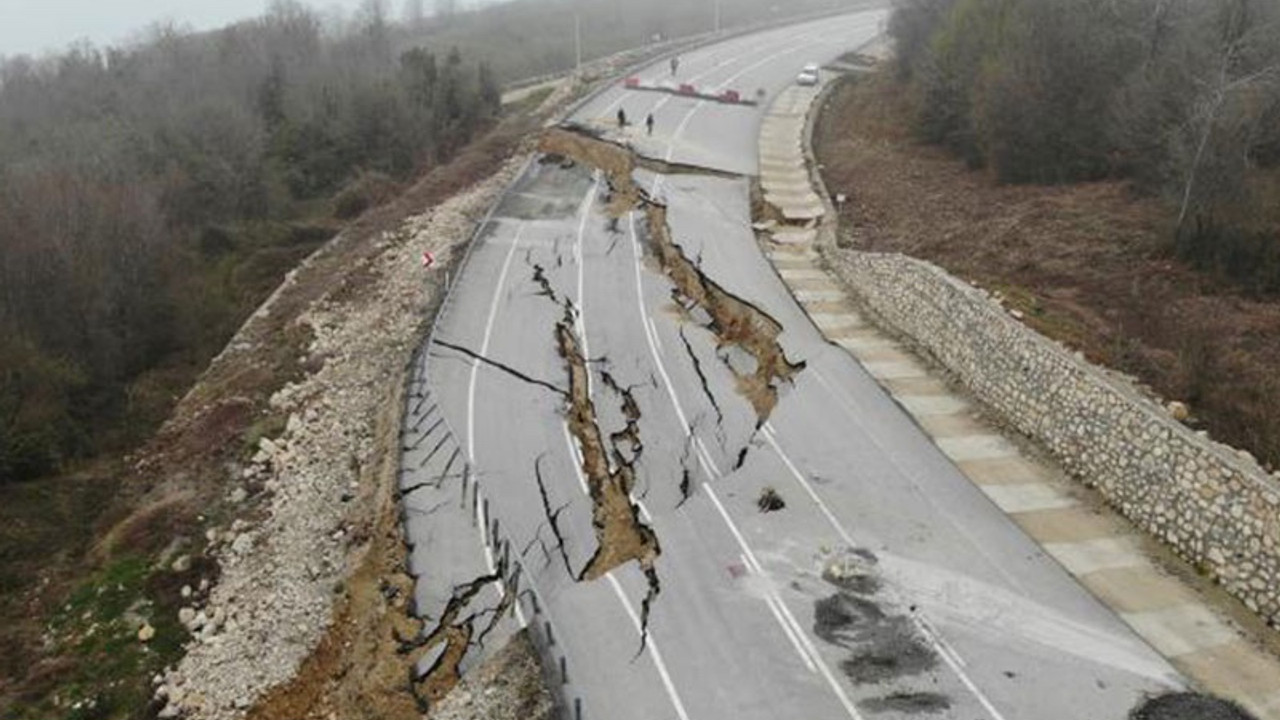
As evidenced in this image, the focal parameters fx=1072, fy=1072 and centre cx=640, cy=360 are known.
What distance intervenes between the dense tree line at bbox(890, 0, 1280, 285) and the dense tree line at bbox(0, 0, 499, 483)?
78.5 ft

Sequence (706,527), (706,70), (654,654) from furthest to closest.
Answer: (706,70), (706,527), (654,654)

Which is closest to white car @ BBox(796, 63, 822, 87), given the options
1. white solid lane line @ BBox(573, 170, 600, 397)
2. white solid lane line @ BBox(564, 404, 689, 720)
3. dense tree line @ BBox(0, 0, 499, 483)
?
dense tree line @ BBox(0, 0, 499, 483)

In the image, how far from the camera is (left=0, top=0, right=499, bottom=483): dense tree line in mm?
27797

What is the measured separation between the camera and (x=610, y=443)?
69.3 ft

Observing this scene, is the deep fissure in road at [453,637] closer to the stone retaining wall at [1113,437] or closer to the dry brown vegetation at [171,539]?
the dry brown vegetation at [171,539]

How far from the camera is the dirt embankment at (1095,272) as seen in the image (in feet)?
63.2

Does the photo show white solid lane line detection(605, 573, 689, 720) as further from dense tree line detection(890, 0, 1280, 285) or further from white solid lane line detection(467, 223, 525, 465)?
dense tree line detection(890, 0, 1280, 285)

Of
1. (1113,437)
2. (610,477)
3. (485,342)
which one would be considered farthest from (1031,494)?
(485,342)

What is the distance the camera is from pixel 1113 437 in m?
18.4

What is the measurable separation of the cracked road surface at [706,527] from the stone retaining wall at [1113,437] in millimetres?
1947

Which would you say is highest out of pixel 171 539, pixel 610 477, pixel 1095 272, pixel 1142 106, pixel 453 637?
pixel 1142 106

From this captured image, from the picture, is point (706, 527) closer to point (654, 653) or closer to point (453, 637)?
point (654, 653)

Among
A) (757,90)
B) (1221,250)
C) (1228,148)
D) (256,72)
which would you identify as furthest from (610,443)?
(256,72)

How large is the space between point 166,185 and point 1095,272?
36.2 meters
